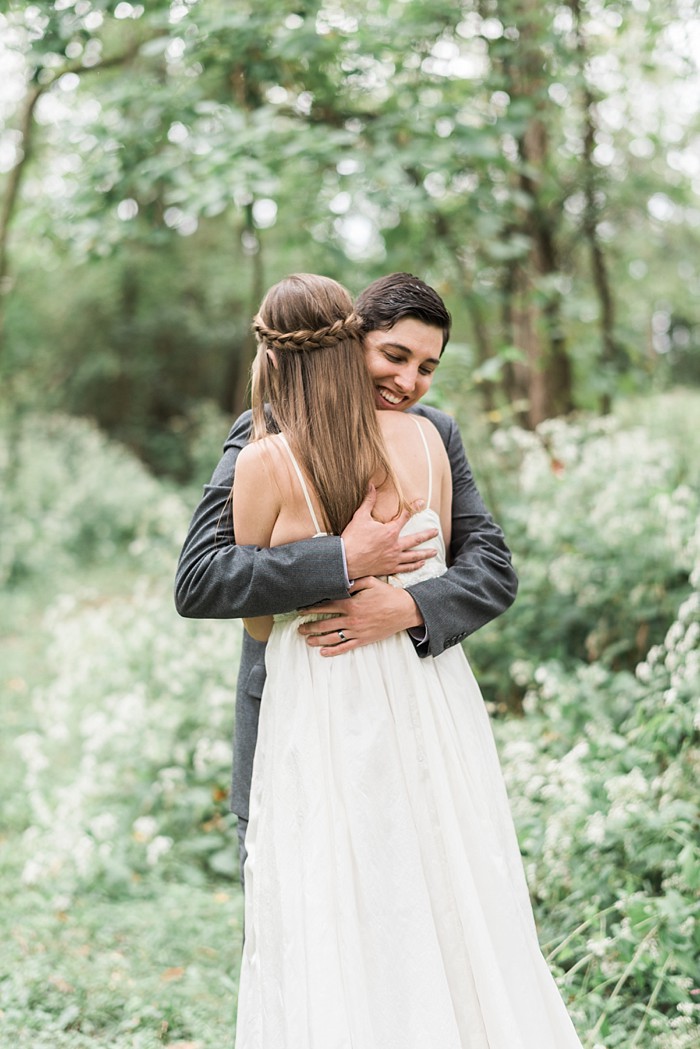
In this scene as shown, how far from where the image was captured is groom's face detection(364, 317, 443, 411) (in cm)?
220

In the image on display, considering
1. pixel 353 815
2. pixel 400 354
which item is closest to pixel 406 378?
pixel 400 354

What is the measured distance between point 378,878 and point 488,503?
3.52 m

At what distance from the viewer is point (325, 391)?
209cm

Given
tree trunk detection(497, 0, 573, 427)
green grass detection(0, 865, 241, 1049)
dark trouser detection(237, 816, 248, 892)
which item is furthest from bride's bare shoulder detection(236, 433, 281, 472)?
tree trunk detection(497, 0, 573, 427)

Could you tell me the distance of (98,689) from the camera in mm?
5320

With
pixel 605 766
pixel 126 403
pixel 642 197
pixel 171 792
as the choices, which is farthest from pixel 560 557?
pixel 126 403

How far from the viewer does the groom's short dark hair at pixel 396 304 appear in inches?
85.8

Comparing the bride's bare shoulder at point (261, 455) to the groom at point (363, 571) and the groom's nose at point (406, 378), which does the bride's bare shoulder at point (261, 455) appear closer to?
the groom at point (363, 571)

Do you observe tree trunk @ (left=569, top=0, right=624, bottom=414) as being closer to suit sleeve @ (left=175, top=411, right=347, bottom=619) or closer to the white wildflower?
the white wildflower

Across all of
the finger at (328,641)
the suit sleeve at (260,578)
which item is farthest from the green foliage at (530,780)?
the suit sleeve at (260,578)

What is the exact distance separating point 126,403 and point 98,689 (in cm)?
1235

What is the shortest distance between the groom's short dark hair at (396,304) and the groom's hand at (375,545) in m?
0.37

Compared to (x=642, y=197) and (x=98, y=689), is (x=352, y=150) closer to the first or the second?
(x=98, y=689)

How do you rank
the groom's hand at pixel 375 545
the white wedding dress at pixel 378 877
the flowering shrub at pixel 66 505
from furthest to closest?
the flowering shrub at pixel 66 505 → the groom's hand at pixel 375 545 → the white wedding dress at pixel 378 877
